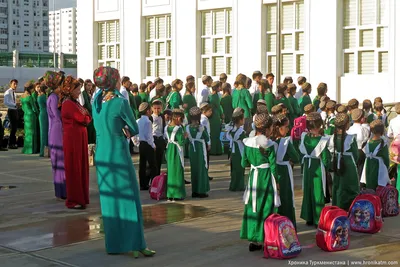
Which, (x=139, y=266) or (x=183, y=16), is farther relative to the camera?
(x=183, y=16)

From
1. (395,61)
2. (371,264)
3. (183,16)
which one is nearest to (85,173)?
(371,264)

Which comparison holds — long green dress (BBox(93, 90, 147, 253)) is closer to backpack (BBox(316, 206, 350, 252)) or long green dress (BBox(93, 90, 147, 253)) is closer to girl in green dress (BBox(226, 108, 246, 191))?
backpack (BBox(316, 206, 350, 252))

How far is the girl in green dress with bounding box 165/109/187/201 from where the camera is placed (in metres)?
11.8

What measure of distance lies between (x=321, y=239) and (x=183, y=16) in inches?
704

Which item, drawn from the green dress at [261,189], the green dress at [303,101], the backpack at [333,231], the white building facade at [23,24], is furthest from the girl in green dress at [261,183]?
the white building facade at [23,24]

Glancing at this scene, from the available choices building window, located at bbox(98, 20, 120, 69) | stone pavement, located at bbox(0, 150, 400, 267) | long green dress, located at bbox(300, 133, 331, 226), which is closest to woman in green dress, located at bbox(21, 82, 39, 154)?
stone pavement, located at bbox(0, 150, 400, 267)

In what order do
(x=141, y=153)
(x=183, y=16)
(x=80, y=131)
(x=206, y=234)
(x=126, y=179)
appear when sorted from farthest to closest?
(x=183, y=16) → (x=141, y=153) → (x=80, y=131) → (x=206, y=234) → (x=126, y=179)

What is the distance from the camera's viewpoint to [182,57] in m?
25.8

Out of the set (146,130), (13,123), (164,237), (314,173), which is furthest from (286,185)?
(13,123)

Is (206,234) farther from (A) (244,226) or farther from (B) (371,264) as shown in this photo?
(B) (371,264)

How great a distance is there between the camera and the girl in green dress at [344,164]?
9.87 m

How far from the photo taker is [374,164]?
11.2 meters

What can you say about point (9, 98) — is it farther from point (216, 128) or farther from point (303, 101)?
point (303, 101)

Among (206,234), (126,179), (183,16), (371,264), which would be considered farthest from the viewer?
(183,16)
